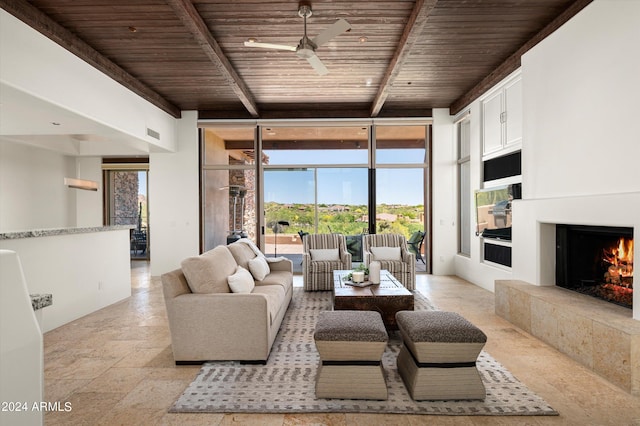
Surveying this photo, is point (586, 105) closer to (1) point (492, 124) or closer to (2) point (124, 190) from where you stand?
(1) point (492, 124)

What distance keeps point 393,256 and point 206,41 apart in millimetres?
4041

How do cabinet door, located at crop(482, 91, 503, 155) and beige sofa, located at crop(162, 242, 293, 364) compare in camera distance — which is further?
cabinet door, located at crop(482, 91, 503, 155)

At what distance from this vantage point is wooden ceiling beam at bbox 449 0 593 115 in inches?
152

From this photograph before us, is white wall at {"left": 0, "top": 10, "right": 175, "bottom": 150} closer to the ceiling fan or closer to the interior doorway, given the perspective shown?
the ceiling fan

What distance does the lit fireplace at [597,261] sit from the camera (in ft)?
11.1

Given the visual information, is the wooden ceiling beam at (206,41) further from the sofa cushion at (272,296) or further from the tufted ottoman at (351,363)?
the tufted ottoman at (351,363)

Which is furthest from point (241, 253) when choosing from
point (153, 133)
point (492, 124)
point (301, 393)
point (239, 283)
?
point (492, 124)

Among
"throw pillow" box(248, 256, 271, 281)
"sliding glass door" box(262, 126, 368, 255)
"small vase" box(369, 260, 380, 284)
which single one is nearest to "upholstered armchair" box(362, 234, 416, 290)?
"sliding glass door" box(262, 126, 368, 255)

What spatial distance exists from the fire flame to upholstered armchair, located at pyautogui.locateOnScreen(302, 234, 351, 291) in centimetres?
341

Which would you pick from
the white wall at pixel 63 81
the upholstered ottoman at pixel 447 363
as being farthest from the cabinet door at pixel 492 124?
the white wall at pixel 63 81

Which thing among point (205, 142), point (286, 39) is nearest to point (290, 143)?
point (205, 142)

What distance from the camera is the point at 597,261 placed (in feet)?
12.7

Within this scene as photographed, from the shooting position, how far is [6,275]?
3.83ft

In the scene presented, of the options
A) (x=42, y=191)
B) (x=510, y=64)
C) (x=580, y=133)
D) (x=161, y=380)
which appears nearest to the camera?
(x=161, y=380)
